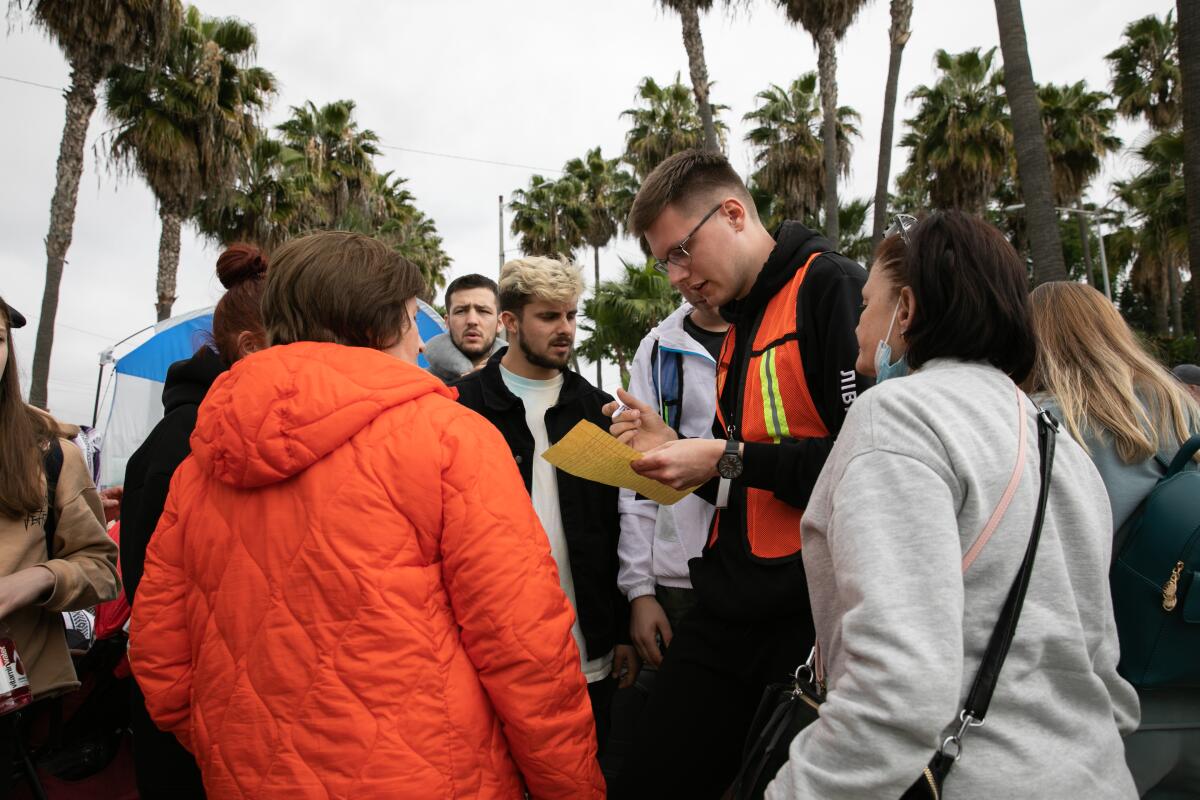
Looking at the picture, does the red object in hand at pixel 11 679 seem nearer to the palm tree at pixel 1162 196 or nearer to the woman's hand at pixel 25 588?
the woman's hand at pixel 25 588

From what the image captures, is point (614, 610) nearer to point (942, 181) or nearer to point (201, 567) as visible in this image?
point (201, 567)

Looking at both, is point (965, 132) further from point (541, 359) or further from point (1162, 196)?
point (541, 359)

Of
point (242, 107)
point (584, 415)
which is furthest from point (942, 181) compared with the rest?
point (584, 415)

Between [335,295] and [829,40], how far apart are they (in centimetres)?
1692

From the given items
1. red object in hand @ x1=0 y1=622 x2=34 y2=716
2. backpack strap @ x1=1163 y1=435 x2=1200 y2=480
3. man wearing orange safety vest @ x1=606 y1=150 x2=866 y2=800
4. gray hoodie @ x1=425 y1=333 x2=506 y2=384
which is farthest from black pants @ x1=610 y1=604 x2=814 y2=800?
gray hoodie @ x1=425 y1=333 x2=506 y2=384

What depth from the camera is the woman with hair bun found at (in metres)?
2.34

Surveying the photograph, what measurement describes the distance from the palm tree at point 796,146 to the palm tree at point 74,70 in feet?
51.1

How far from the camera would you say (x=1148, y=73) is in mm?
25844

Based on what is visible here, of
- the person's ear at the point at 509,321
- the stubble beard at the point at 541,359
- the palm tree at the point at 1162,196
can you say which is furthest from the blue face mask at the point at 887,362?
the palm tree at the point at 1162,196

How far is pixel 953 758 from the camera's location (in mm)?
1202

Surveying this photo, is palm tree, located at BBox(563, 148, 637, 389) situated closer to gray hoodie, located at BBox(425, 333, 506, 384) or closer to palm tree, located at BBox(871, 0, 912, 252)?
palm tree, located at BBox(871, 0, 912, 252)

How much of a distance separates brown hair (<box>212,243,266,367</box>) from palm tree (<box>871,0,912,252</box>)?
1173cm

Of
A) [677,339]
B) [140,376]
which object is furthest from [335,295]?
[140,376]

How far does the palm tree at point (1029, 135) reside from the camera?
6840 mm
